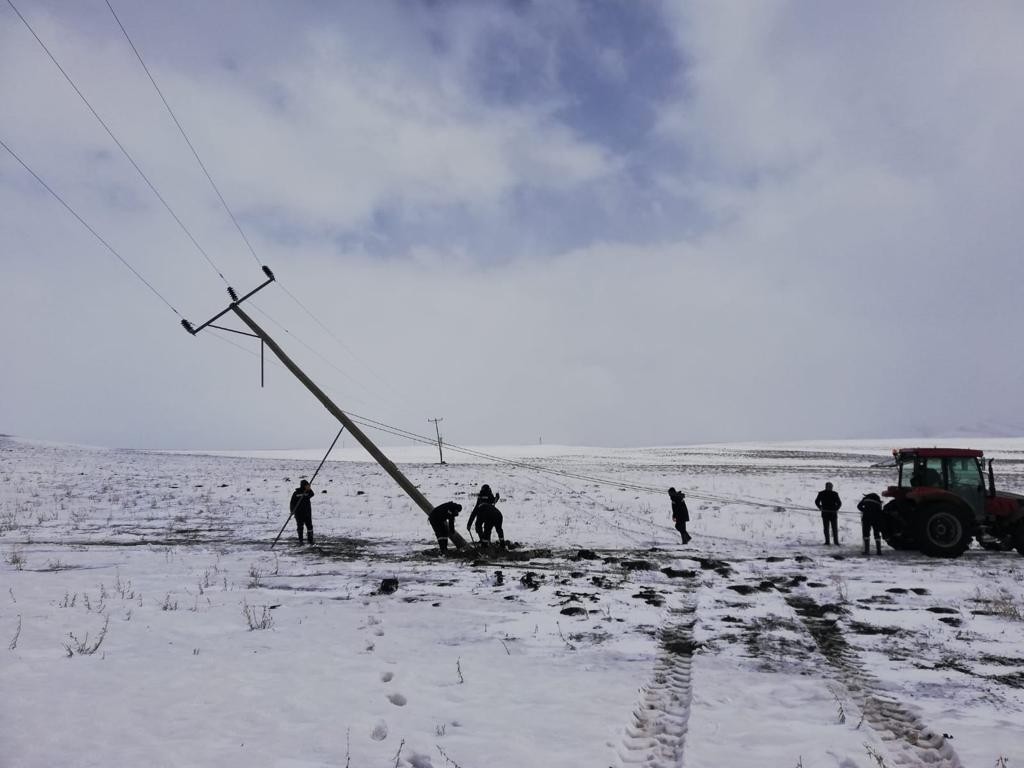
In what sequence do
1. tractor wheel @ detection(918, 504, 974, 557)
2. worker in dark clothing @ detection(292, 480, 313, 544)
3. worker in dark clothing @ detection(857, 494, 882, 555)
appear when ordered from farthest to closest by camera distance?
worker in dark clothing @ detection(292, 480, 313, 544) < worker in dark clothing @ detection(857, 494, 882, 555) < tractor wheel @ detection(918, 504, 974, 557)

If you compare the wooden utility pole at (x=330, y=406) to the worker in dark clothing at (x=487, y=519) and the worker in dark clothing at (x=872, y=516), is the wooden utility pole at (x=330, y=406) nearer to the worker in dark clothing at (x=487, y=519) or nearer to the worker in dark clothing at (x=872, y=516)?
the worker in dark clothing at (x=487, y=519)

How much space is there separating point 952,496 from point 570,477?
3178 cm

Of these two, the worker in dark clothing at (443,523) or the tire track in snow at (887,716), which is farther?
the worker in dark clothing at (443,523)

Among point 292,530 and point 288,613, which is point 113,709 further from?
point 292,530

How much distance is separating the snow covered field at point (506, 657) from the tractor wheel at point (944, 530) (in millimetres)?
454

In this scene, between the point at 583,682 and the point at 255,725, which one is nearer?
the point at 255,725

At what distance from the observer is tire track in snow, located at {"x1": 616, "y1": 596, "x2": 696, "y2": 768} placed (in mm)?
4802

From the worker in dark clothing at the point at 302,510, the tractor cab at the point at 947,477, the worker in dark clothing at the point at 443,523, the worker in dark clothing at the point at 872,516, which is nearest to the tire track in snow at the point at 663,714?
the worker in dark clothing at the point at 443,523

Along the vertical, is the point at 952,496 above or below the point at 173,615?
above

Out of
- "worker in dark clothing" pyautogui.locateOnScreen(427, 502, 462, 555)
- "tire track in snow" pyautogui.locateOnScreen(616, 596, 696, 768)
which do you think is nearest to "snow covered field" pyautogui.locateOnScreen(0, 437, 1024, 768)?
"tire track in snow" pyautogui.locateOnScreen(616, 596, 696, 768)

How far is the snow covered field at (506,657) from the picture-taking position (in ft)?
15.9

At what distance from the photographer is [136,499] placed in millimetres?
24750

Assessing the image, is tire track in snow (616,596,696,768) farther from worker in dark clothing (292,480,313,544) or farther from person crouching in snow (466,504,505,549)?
worker in dark clothing (292,480,313,544)

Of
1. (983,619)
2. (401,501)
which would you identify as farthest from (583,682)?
(401,501)
